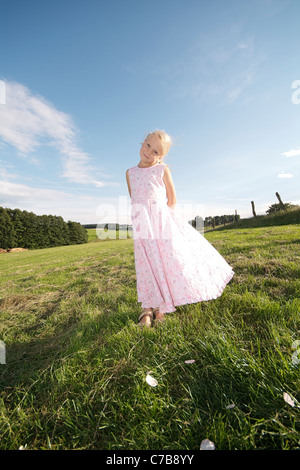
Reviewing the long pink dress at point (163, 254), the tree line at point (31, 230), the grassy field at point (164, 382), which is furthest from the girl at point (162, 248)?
the tree line at point (31, 230)

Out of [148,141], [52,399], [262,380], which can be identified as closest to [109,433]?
[52,399]

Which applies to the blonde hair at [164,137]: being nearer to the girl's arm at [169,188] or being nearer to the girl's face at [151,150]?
the girl's face at [151,150]

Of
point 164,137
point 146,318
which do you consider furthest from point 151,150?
point 146,318

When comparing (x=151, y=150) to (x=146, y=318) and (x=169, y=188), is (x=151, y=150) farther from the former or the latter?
(x=146, y=318)

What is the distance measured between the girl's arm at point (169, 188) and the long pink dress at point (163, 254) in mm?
68

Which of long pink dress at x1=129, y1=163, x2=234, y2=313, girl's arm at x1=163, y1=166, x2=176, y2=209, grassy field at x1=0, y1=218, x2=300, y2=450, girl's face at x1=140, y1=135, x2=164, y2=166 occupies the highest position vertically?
girl's face at x1=140, y1=135, x2=164, y2=166

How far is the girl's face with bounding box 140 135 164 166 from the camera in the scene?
7.50 ft

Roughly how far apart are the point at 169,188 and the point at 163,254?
0.89m

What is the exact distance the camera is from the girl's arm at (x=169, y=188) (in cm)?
241

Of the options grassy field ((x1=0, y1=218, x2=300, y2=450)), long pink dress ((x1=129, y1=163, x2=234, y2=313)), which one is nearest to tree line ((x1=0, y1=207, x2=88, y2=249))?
grassy field ((x1=0, y1=218, x2=300, y2=450))

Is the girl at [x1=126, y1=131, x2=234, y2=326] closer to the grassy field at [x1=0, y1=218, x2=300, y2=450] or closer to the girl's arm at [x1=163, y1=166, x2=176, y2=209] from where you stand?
the girl's arm at [x1=163, y1=166, x2=176, y2=209]

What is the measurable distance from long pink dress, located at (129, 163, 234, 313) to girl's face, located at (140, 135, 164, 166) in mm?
107

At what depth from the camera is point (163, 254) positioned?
2217 mm
